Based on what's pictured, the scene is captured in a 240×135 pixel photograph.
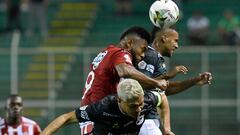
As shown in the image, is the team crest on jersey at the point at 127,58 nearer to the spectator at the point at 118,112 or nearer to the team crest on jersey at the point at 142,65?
the spectator at the point at 118,112

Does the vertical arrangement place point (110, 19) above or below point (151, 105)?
above

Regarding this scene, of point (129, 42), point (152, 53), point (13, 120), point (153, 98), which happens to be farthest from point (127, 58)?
point (13, 120)

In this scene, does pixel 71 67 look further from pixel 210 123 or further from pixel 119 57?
pixel 119 57

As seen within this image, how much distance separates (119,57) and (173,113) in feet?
32.4

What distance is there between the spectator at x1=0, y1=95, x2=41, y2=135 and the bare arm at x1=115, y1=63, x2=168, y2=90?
3076mm

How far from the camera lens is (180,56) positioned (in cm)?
2056

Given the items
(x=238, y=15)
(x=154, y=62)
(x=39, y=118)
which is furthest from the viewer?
(x=238, y=15)

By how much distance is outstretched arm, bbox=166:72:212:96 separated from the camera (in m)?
10.9

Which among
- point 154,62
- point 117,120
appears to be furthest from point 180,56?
point 117,120

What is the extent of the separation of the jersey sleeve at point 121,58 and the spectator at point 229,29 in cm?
1196

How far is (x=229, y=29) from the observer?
75.5ft

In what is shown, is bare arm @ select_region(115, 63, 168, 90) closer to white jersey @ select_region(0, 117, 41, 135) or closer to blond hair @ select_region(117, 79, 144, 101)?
blond hair @ select_region(117, 79, 144, 101)

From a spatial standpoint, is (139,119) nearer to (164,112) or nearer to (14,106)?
(164,112)

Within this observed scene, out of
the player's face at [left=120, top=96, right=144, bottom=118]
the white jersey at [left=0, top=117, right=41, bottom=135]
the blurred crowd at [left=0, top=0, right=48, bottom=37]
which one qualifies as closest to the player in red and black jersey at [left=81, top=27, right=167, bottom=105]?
the player's face at [left=120, top=96, right=144, bottom=118]
